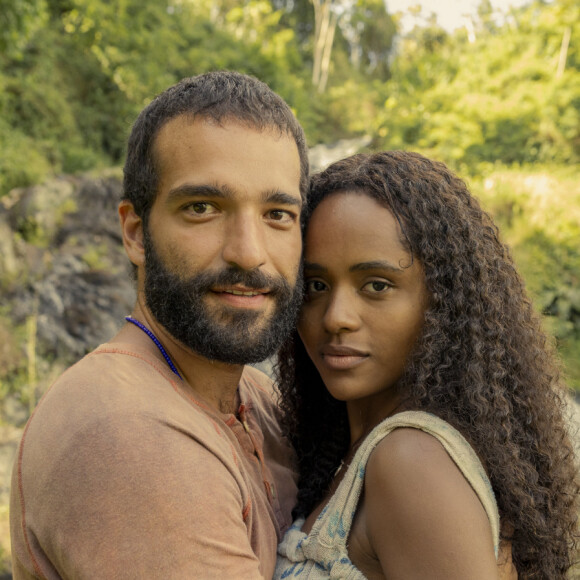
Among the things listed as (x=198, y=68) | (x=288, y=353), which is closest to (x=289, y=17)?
(x=198, y=68)

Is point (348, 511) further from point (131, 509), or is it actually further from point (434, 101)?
point (434, 101)

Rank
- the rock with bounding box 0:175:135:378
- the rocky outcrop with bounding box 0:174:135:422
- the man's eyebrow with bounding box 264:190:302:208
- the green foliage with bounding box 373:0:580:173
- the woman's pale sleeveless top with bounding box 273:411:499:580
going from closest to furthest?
the woman's pale sleeveless top with bounding box 273:411:499:580, the man's eyebrow with bounding box 264:190:302:208, the rocky outcrop with bounding box 0:174:135:422, the rock with bounding box 0:175:135:378, the green foliage with bounding box 373:0:580:173

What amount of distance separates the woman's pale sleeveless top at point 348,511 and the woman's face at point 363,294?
0.28 meters

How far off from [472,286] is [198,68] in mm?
18841

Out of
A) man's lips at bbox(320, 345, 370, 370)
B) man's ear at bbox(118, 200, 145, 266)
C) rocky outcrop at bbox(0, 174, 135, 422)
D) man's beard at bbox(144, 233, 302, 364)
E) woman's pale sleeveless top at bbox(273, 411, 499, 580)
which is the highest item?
man's ear at bbox(118, 200, 145, 266)

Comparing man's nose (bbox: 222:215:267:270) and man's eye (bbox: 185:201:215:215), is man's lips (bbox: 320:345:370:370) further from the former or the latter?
man's eye (bbox: 185:201:215:215)

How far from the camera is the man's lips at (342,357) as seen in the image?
1925 millimetres

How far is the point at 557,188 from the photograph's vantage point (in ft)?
38.9

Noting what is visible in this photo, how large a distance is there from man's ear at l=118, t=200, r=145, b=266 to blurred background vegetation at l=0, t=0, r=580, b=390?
28.4 ft

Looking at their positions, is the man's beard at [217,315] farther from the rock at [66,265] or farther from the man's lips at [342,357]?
the rock at [66,265]

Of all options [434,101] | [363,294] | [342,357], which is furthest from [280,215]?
[434,101]

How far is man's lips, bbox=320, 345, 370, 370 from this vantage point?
6.31 feet

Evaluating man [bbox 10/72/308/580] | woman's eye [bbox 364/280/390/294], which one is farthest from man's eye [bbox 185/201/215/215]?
woman's eye [bbox 364/280/390/294]

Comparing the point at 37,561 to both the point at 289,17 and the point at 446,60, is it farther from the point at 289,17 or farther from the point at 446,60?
the point at 289,17
